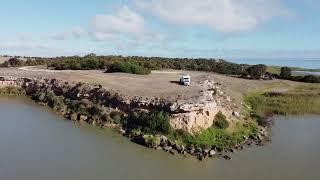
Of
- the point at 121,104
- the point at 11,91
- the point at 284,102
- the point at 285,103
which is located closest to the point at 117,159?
the point at 121,104

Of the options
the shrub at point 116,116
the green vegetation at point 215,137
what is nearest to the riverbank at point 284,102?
the green vegetation at point 215,137

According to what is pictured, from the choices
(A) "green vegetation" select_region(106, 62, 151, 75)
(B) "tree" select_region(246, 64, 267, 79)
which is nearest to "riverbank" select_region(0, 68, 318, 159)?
(A) "green vegetation" select_region(106, 62, 151, 75)

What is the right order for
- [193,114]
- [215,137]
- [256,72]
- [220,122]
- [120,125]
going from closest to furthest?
[215,137]
[193,114]
[220,122]
[120,125]
[256,72]

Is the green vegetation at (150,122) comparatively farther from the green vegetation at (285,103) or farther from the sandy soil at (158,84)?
the green vegetation at (285,103)

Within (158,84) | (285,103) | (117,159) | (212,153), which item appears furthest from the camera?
(285,103)

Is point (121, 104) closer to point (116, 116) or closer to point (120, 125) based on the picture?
point (116, 116)

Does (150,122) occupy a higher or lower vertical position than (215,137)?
higher

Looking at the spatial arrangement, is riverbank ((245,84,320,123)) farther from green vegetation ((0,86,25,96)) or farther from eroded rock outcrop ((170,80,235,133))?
green vegetation ((0,86,25,96))

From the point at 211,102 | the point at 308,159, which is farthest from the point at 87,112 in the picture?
the point at 308,159
